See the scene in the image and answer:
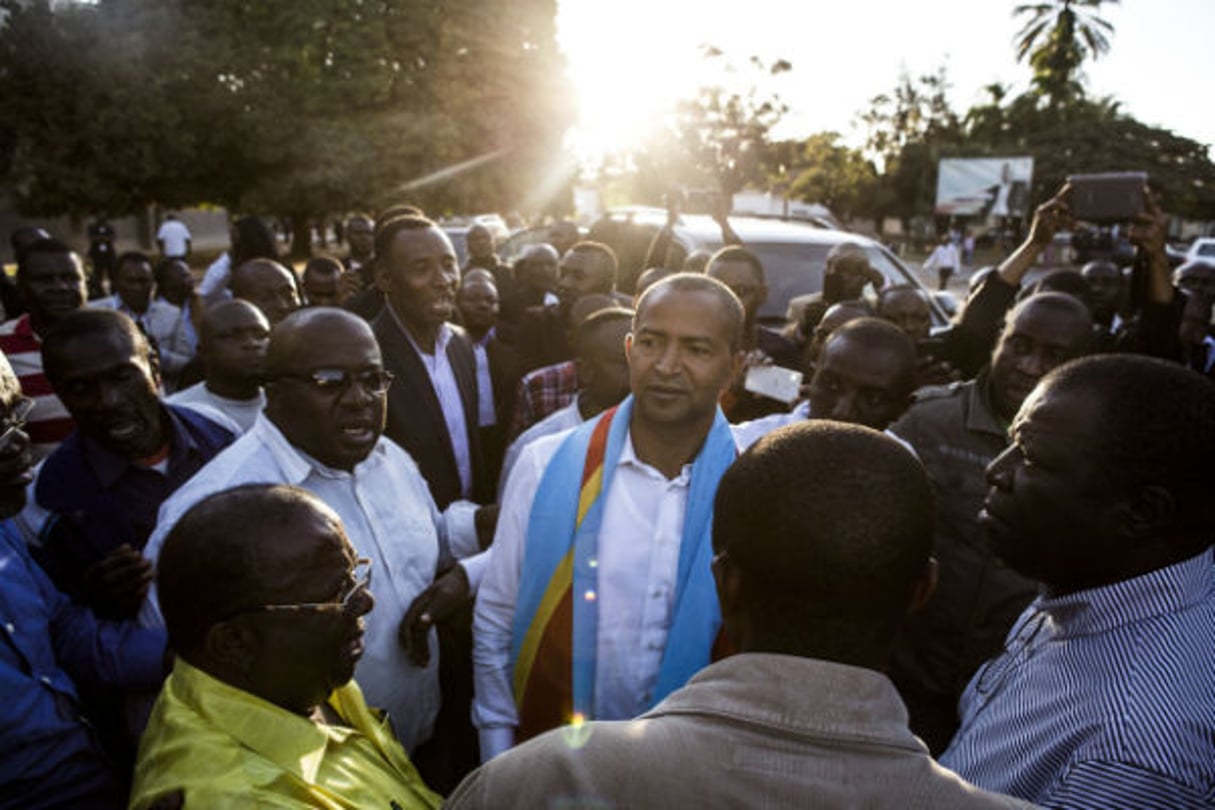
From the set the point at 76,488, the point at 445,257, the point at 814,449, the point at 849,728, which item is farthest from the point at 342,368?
the point at 849,728

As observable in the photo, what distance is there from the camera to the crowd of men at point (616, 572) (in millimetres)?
1142

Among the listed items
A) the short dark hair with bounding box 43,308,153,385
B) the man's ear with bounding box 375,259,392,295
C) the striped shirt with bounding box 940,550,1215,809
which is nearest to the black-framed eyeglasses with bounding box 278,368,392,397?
the short dark hair with bounding box 43,308,153,385

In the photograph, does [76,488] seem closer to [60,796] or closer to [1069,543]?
[60,796]

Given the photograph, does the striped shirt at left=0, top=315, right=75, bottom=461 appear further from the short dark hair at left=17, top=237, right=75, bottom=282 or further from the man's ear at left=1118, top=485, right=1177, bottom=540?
the man's ear at left=1118, top=485, right=1177, bottom=540

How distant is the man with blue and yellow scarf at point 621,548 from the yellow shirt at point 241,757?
1.81 ft

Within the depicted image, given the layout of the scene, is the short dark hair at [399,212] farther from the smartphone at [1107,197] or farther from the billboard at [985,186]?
the billboard at [985,186]

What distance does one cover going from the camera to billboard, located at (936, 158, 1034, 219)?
36.6 meters

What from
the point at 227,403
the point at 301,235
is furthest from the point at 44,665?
the point at 301,235

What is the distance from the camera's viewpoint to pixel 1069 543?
1577 millimetres

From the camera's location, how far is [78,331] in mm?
Result: 2588

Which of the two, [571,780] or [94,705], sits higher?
[571,780]

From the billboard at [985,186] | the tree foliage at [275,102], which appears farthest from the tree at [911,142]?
the tree foliage at [275,102]

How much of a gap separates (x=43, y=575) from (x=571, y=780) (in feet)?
5.99

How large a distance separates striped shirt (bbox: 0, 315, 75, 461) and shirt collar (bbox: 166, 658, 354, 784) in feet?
8.03
